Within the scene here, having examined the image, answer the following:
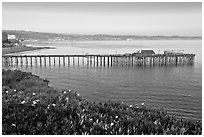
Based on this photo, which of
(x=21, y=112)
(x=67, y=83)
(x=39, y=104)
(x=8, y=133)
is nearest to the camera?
(x=8, y=133)

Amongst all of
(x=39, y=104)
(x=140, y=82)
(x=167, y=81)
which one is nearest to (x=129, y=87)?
(x=140, y=82)

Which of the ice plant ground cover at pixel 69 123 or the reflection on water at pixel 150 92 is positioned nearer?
the ice plant ground cover at pixel 69 123

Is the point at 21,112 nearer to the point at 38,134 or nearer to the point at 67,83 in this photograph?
the point at 38,134

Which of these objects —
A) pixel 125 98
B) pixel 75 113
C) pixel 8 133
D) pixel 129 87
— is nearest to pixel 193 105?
pixel 125 98

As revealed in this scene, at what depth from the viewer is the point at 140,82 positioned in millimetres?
44281

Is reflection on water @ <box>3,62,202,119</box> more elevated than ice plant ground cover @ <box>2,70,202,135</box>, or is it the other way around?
ice plant ground cover @ <box>2,70,202,135</box>

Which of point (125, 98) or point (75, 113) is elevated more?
point (75, 113)

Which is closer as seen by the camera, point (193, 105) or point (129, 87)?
point (193, 105)

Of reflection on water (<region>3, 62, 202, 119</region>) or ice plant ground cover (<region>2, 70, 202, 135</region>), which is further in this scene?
reflection on water (<region>3, 62, 202, 119</region>)

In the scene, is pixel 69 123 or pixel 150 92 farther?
pixel 150 92

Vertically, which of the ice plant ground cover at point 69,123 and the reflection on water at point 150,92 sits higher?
the ice plant ground cover at point 69,123

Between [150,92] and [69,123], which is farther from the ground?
[69,123]

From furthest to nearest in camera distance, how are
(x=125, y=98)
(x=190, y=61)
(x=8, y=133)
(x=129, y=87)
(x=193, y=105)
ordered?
(x=190, y=61)
(x=129, y=87)
(x=125, y=98)
(x=193, y=105)
(x=8, y=133)

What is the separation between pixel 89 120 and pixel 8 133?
1930 mm
